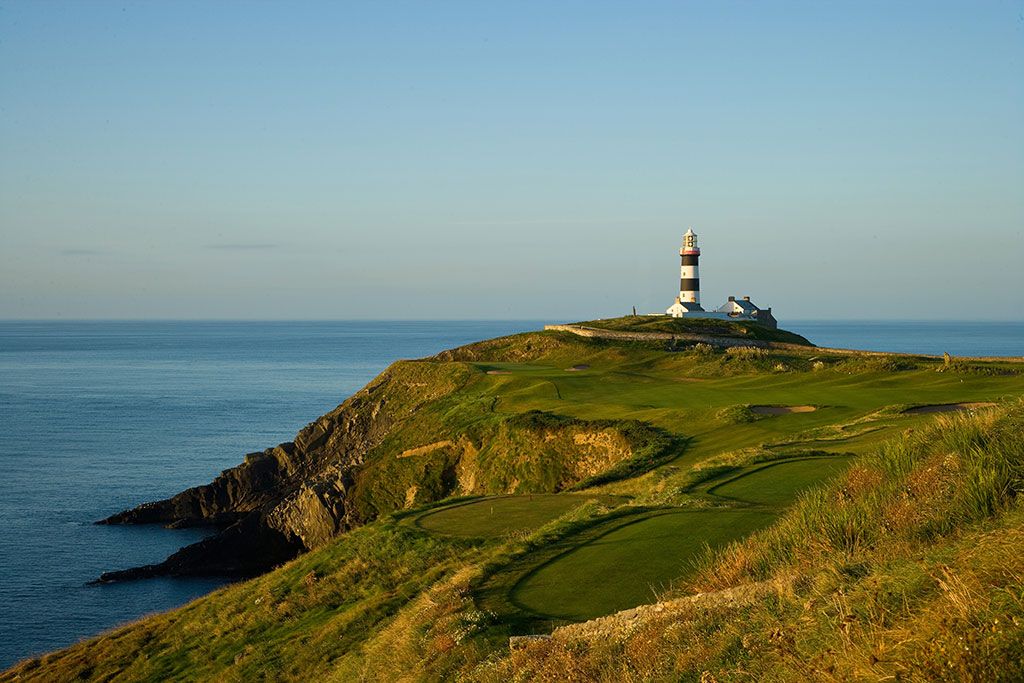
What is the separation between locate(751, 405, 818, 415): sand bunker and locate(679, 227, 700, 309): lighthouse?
209 ft

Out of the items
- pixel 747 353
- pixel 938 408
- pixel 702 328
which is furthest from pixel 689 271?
pixel 938 408

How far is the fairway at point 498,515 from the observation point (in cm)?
2189

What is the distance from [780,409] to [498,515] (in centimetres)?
1506

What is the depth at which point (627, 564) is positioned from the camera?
581 inches

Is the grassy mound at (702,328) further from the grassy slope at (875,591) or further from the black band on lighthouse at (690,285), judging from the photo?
the grassy slope at (875,591)

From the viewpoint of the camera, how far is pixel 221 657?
65.4ft

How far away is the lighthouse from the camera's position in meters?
97.4

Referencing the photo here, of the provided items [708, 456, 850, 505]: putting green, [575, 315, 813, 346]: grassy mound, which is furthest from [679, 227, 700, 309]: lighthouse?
[708, 456, 850, 505]: putting green

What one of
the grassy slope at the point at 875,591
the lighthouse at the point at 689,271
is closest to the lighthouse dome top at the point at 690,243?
the lighthouse at the point at 689,271

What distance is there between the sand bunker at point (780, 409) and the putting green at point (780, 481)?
1169 cm

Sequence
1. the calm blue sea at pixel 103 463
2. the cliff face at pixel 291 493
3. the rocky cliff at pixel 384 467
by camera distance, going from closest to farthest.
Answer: the calm blue sea at pixel 103 463 → the rocky cliff at pixel 384 467 → the cliff face at pixel 291 493

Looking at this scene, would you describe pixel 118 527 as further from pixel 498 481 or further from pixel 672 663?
pixel 672 663

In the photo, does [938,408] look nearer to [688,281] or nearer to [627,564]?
[627,564]

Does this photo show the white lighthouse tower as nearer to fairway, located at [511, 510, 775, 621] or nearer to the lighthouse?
the lighthouse
